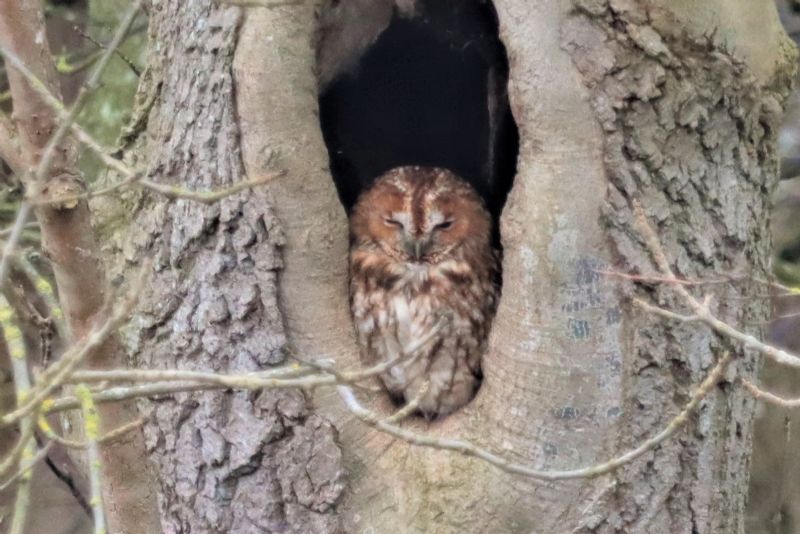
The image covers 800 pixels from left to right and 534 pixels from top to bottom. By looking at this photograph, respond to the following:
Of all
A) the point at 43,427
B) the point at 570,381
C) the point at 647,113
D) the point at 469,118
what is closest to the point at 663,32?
the point at 647,113

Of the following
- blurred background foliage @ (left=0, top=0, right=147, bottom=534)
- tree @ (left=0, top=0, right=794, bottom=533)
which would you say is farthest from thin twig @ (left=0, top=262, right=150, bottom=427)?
blurred background foliage @ (left=0, top=0, right=147, bottom=534)

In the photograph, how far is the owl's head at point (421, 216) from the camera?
9.43ft

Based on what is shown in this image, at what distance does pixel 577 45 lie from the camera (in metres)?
2.11

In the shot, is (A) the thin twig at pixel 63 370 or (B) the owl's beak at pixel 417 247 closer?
(A) the thin twig at pixel 63 370

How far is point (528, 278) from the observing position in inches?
85.5

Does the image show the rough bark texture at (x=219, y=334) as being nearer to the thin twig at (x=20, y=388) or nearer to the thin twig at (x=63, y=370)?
the thin twig at (x=20, y=388)

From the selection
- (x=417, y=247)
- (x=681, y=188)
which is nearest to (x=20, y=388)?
(x=681, y=188)

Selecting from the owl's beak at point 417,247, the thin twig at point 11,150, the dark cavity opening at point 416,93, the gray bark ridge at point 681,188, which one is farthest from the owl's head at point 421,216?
the thin twig at point 11,150

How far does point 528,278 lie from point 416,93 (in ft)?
3.95

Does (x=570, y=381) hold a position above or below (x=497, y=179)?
below

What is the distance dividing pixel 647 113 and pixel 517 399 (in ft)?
2.06

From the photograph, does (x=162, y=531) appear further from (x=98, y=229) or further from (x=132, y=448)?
(x=98, y=229)

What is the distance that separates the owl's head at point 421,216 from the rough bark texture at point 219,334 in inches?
26.8

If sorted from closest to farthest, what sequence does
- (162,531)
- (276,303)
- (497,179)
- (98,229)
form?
(276,303)
(162,531)
(98,229)
(497,179)
